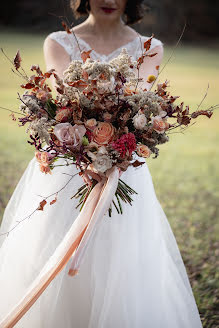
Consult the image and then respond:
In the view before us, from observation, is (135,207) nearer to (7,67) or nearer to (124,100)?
(124,100)

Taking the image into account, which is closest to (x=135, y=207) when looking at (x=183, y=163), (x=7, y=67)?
(x=183, y=163)

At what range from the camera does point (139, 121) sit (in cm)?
186

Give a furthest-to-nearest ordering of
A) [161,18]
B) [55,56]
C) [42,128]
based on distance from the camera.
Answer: [161,18] < [55,56] < [42,128]

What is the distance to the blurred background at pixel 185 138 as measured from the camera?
423 cm

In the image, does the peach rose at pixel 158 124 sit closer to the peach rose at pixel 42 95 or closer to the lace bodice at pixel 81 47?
the peach rose at pixel 42 95

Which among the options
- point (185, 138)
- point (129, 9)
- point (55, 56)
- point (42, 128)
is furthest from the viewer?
point (185, 138)

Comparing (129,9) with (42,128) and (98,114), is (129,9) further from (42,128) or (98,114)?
(42,128)

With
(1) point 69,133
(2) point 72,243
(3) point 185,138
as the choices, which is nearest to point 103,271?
(2) point 72,243

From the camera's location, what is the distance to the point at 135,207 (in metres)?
2.59

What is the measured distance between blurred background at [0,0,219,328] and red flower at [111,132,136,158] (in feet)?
1.99

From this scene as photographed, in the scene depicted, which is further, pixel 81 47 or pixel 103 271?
pixel 81 47

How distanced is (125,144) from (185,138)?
7.97 meters

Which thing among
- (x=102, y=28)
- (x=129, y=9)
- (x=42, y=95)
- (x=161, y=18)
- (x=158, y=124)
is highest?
(x=161, y=18)

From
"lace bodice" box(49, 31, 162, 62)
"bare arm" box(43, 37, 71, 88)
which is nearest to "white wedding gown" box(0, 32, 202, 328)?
"bare arm" box(43, 37, 71, 88)
